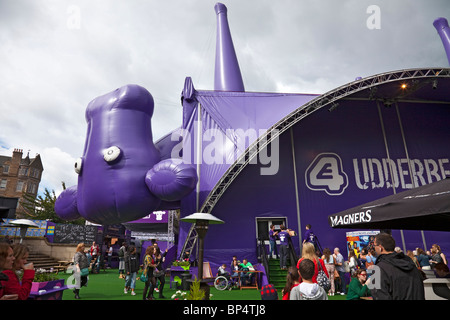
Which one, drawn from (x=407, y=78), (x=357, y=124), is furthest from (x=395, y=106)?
(x=407, y=78)

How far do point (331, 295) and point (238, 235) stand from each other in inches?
191

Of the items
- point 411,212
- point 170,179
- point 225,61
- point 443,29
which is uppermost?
point 443,29

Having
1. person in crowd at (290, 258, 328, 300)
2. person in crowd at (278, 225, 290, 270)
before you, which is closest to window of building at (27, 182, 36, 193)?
person in crowd at (278, 225, 290, 270)

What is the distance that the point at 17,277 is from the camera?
324 centimetres

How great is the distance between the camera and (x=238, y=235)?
1302 centimetres

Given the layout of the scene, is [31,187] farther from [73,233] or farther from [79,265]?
[79,265]

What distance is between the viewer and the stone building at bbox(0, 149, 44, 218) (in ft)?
154

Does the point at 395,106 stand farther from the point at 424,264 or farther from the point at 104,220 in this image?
the point at 104,220

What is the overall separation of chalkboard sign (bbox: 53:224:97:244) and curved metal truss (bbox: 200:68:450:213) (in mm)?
13785

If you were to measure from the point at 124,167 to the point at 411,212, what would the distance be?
31.1 ft

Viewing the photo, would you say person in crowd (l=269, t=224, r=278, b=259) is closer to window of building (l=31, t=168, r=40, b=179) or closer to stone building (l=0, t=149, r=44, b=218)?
stone building (l=0, t=149, r=44, b=218)

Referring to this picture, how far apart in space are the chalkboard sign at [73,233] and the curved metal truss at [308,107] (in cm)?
1379

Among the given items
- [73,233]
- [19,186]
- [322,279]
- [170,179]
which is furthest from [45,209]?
[322,279]
